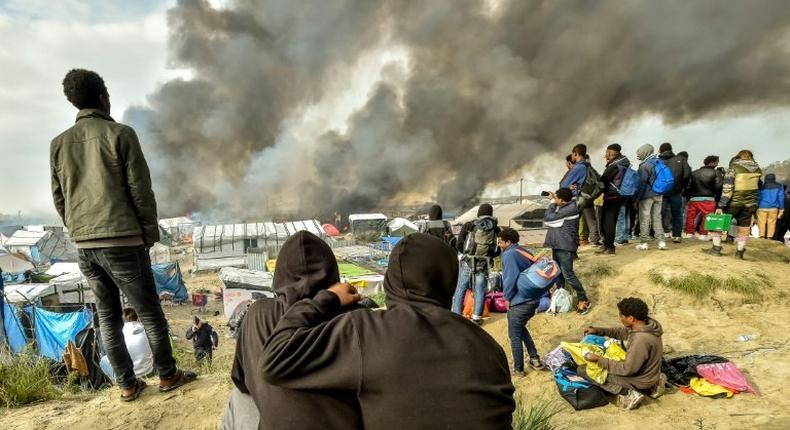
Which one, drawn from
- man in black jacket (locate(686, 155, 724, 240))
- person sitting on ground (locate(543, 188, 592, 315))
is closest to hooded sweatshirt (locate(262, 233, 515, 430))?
person sitting on ground (locate(543, 188, 592, 315))

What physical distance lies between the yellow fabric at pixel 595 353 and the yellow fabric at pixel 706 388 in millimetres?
621

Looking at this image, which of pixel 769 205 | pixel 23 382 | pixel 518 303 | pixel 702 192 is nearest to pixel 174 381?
pixel 23 382

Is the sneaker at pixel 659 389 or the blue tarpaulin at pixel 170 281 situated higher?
the sneaker at pixel 659 389

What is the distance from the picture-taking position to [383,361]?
1.14m

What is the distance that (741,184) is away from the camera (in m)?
6.25

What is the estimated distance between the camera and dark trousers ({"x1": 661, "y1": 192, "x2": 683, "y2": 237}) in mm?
6824

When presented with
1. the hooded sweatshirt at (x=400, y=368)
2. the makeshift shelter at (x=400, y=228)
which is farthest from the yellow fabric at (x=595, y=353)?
the makeshift shelter at (x=400, y=228)

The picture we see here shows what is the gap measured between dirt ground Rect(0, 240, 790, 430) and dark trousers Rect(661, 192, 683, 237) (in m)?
0.38

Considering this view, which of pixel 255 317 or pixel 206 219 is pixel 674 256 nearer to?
pixel 255 317

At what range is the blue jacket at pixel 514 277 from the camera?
13.0 feet

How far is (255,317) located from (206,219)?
153ft

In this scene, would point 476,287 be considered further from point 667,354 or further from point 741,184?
point 741,184

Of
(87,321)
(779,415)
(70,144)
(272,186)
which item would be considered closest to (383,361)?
(70,144)

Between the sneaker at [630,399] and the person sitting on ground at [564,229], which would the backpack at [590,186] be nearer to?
the person sitting on ground at [564,229]
